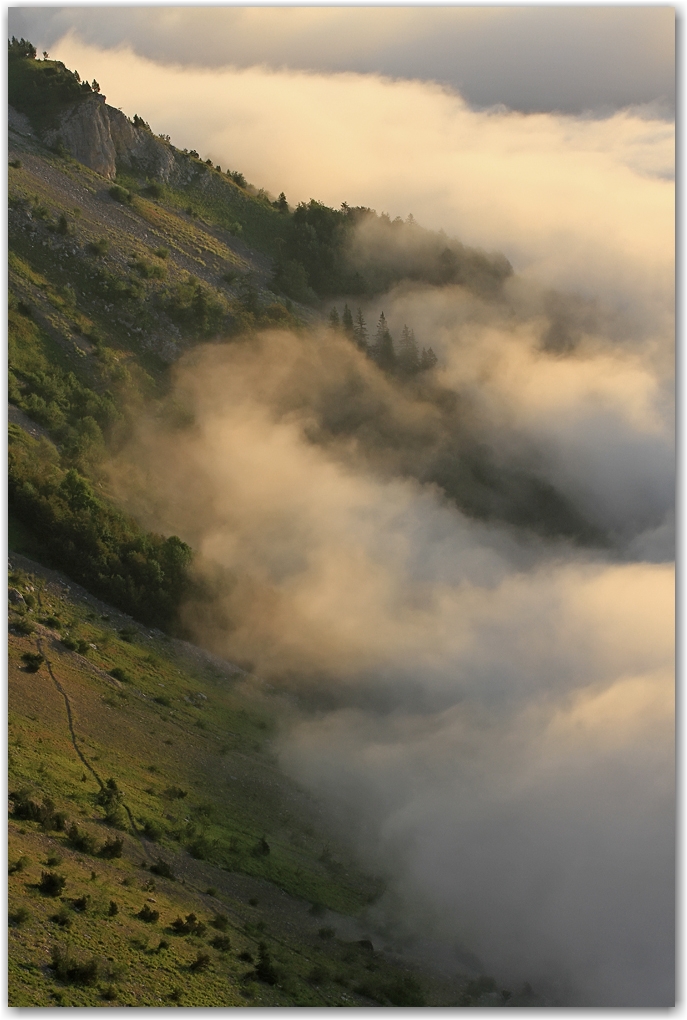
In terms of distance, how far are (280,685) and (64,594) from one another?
491 inches

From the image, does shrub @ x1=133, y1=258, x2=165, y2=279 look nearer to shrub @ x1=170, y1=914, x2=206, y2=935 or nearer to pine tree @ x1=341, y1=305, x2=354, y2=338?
pine tree @ x1=341, y1=305, x2=354, y2=338

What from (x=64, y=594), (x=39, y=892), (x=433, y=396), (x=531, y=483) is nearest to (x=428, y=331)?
(x=433, y=396)

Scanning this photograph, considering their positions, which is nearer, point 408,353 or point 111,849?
point 111,849

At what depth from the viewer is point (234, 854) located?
41.0 metres

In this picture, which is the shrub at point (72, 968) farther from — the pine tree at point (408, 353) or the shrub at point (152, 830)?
the pine tree at point (408, 353)

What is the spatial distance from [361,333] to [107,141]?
24.7 meters

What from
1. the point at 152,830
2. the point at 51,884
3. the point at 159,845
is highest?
the point at 152,830

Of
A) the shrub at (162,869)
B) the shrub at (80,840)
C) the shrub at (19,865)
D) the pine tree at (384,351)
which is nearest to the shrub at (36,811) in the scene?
the shrub at (80,840)

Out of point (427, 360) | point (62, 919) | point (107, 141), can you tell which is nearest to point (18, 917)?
point (62, 919)

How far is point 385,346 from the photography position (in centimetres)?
→ 8506

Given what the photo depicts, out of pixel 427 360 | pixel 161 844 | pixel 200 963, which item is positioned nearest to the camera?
pixel 200 963

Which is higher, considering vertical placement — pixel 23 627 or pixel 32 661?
pixel 23 627

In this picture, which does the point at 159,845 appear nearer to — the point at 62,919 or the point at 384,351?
the point at 62,919

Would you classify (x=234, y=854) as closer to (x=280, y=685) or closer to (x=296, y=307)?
(x=280, y=685)
